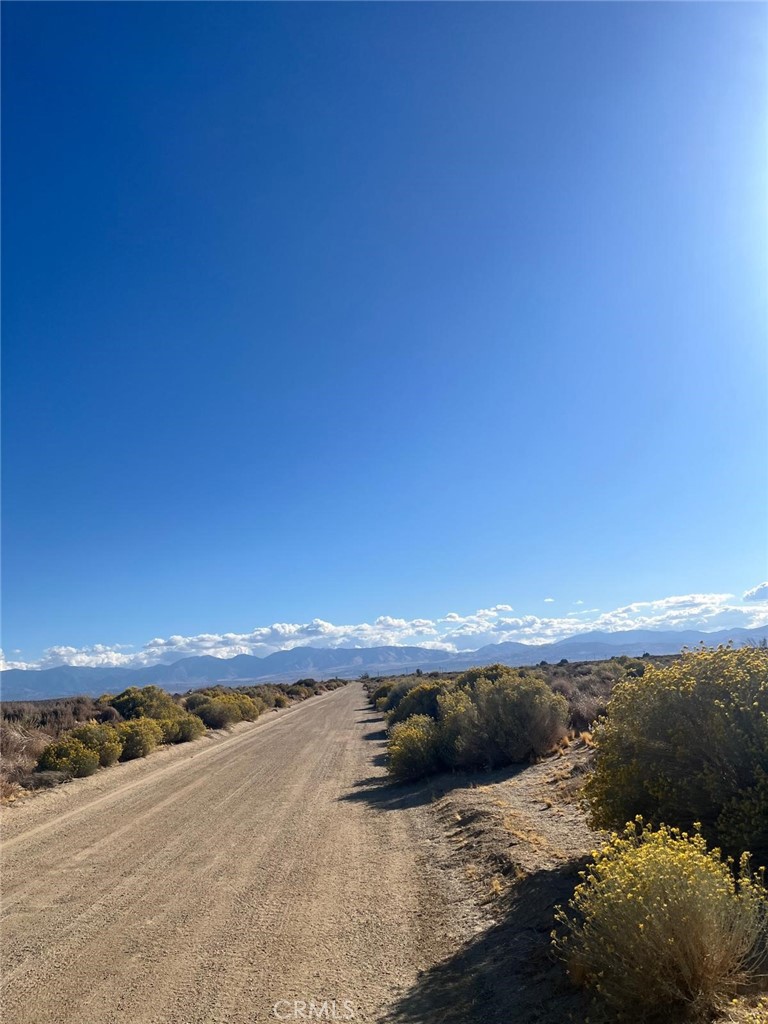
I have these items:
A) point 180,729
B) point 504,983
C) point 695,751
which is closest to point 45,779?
point 180,729

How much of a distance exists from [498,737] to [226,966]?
36.0ft

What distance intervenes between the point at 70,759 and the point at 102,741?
2.69 meters

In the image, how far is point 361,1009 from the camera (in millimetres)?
5418

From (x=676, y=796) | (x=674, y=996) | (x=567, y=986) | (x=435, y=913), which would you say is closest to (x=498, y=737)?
(x=435, y=913)

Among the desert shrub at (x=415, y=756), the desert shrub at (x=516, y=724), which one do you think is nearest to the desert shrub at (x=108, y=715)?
the desert shrub at (x=415, y=756)

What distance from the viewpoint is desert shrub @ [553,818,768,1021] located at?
4305 millimetres

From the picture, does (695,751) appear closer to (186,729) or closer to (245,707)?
(186,729)

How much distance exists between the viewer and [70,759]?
778 inches

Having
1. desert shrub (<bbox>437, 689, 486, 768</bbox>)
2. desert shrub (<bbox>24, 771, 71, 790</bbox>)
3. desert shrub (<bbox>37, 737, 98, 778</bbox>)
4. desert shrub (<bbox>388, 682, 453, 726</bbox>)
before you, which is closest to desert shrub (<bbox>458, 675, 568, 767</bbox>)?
desert shrub (<bbox>437, 689, 486, 768</bbox>)

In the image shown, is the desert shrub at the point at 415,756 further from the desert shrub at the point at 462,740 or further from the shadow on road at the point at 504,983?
the shadow on road at the point at 504,983

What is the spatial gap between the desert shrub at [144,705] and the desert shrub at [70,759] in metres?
12.8

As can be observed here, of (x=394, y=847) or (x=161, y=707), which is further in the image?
(x=161, y=707)

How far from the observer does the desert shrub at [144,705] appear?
34.4 metres

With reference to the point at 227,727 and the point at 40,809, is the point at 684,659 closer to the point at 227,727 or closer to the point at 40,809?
the point at 40,809
